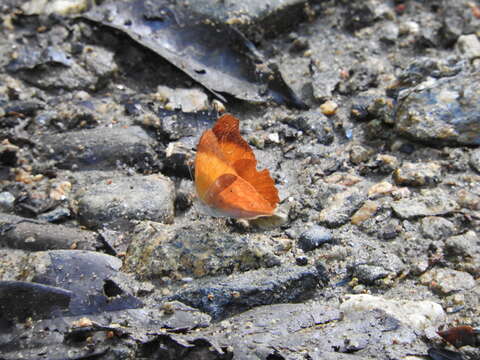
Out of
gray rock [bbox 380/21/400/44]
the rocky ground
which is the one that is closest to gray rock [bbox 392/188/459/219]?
the rocky ground

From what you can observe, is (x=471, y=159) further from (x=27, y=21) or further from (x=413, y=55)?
(x=27, y=21)

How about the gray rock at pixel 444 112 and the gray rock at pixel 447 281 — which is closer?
the gray rock at pixel 447 281

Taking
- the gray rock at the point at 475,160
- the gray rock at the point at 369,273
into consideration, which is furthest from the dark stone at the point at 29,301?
the gray rock at the point at 475,160

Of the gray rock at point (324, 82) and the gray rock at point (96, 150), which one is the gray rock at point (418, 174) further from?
the gray rock at point (96, 150)

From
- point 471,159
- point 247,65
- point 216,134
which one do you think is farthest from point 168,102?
point 471,159

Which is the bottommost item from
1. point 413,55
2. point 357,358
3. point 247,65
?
point 357,358

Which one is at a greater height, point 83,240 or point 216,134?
point 216,134

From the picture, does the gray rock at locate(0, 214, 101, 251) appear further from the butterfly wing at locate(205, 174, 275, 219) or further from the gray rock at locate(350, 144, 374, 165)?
the gray rock at locate(350, 144, 374, 165)
